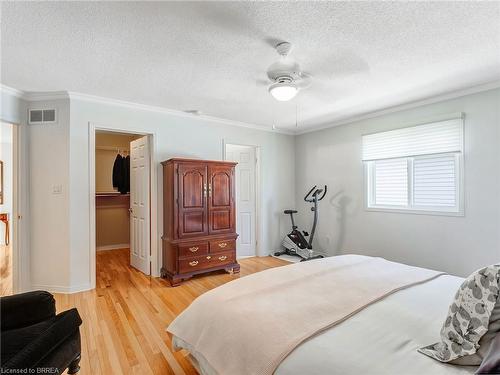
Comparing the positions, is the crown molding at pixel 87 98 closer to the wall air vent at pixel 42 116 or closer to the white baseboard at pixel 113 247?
the wall air vent at pixel 42 116

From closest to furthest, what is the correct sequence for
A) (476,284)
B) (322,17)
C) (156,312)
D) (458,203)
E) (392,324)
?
(476,284)
(392,324)
(322,17)
(156,312)
(458,203)

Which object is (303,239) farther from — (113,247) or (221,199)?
(113,247)

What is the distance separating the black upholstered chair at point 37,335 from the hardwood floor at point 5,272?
7.52 feet

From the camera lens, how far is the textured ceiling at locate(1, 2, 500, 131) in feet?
5.56

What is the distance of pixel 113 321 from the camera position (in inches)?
96.4

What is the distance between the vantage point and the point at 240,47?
6.92ft

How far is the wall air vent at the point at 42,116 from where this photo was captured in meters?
3.18

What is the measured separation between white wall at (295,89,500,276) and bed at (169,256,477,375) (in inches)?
73.2

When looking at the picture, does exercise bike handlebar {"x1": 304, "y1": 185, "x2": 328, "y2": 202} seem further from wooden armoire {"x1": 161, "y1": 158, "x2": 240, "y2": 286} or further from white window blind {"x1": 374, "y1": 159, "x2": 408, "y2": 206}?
wooden armoire {"x1": 161, "y1": 158, "x2": 240, "y2": 286}

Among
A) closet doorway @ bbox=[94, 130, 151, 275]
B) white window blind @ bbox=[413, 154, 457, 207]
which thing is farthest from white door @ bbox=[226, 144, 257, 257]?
white window blind @ bbox=[413, 154, 457, 207]

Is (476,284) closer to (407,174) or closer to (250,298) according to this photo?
(250,298)

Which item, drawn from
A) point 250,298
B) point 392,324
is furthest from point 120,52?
point 392,324

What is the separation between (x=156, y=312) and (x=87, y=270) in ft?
4.14

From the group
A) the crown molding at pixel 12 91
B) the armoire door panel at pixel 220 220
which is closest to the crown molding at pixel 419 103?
the armoire door panel at pixel 220 220
